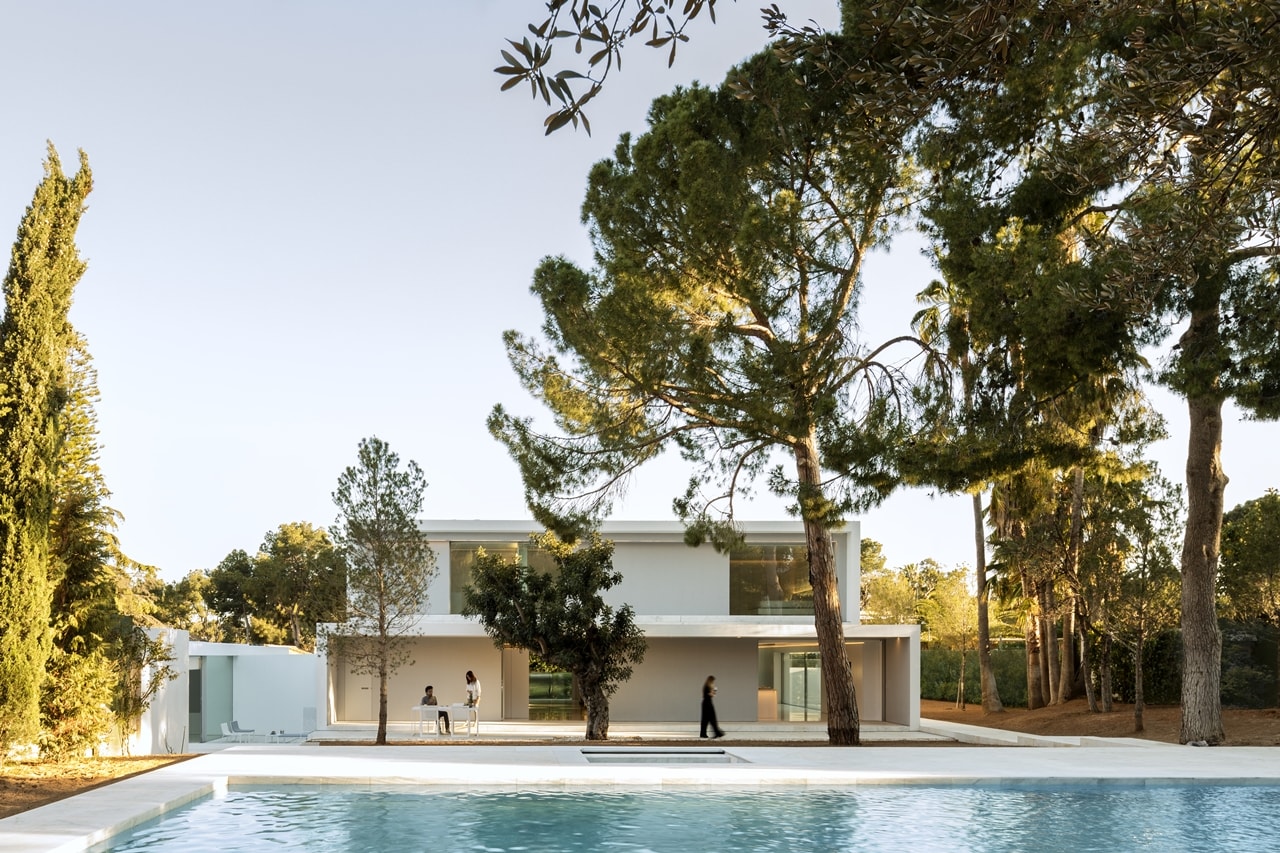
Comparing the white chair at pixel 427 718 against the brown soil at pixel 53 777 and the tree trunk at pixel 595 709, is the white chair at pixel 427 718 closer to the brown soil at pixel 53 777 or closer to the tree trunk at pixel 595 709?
the tree trunk at pixel 595 709

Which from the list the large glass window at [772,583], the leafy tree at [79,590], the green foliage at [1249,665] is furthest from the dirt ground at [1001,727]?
the large glass window at [772,583]

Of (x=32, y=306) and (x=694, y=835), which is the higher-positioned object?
(x=32, y=306)

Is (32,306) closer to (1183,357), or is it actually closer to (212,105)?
(212,105)

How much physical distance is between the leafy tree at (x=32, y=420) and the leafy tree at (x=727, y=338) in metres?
7.65

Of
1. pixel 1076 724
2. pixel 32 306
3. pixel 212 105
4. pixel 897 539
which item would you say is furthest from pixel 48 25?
pixel 897 539

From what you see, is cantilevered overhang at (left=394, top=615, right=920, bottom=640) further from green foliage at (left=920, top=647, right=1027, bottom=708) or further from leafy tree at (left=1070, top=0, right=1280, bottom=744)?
green foliage at (left=920, top=647, right=1027, bottom=708)

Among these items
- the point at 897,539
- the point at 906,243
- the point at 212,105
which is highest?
the point at 212,105

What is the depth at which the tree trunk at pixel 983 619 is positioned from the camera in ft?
104

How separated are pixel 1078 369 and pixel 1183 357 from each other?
2.24 m

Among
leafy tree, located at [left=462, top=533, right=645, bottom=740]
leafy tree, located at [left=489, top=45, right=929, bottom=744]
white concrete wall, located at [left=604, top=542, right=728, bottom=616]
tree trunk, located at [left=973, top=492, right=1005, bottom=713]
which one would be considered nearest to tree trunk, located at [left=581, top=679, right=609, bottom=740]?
leafy tree, located at [left=462, top=533, right=645, bottom=740]

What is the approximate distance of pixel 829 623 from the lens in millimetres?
20969

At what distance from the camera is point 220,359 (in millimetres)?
31672

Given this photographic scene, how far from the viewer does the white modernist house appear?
28.2 meters

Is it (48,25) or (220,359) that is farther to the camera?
(220,359)
